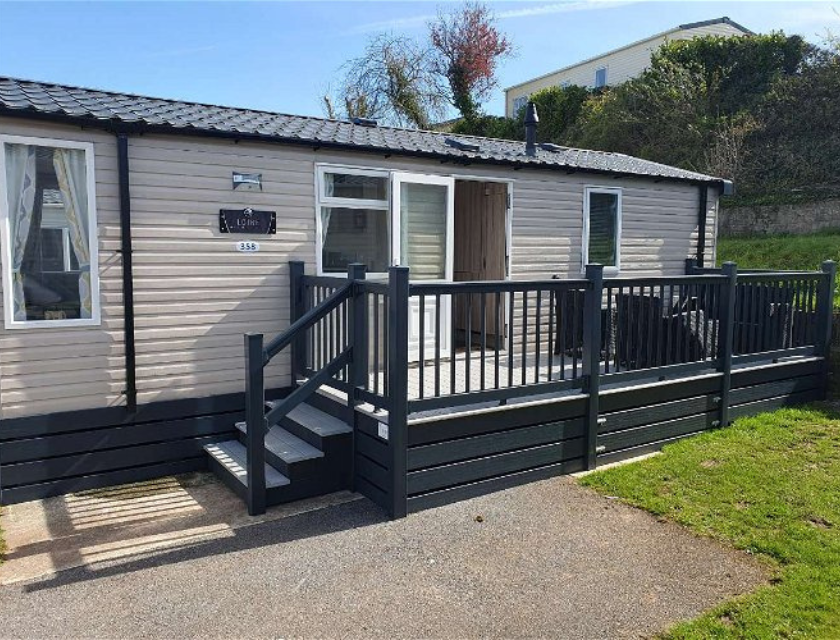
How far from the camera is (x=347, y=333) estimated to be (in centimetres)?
470

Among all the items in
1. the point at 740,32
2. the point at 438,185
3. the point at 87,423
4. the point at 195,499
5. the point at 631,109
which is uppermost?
the point at 740,32

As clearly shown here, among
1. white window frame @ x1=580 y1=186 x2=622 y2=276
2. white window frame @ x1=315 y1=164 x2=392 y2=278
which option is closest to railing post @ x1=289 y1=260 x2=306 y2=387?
white window frame @ x1=315 y1=164 x2=392 y2=278

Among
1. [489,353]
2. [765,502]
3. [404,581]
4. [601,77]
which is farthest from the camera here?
[601,77]

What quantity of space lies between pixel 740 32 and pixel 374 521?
27839 mm

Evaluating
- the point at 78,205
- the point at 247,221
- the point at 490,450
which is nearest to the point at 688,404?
the point at 490,450

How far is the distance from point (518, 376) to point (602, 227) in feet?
9.51

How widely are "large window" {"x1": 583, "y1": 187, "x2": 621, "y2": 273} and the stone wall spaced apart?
7.85m

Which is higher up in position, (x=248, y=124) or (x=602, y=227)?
(x=248, y=124)

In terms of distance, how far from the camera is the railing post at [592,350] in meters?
4.90

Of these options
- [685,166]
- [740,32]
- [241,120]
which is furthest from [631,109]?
[241,120]

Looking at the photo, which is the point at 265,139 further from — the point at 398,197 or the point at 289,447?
the point at 289,447

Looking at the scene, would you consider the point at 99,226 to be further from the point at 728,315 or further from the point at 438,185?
the point at 728,315

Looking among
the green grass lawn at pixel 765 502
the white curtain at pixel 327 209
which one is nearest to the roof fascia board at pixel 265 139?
the white curtain at pixel 327 209

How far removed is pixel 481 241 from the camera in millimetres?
7441
